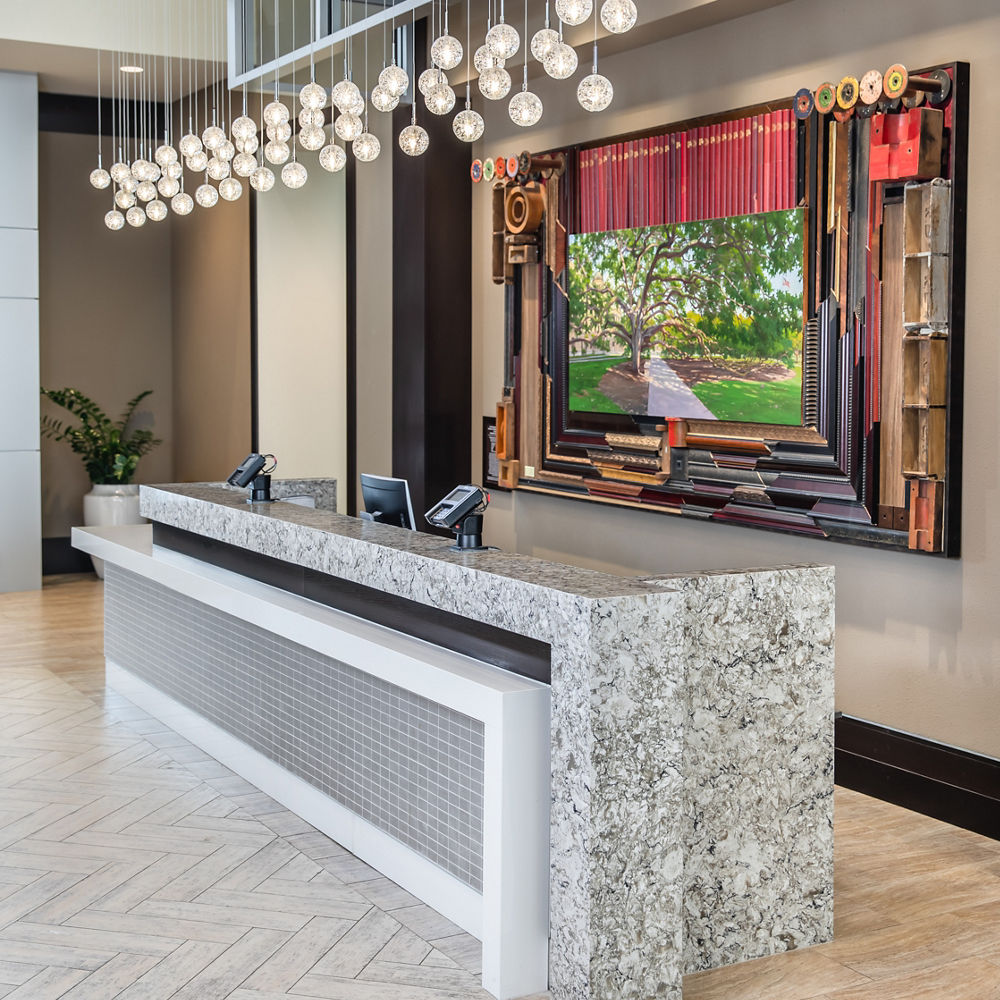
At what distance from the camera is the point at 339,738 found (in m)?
4.39

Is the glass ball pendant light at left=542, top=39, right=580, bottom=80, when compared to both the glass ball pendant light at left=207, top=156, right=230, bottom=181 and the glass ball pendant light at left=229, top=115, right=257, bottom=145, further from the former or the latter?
the glass ball pendant light at left=207, top=156, right=230, bottom=181

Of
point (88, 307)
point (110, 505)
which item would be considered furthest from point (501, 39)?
point (88, 307)

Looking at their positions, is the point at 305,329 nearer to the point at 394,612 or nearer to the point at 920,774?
the point at 394,612

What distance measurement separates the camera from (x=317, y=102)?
4414 mm

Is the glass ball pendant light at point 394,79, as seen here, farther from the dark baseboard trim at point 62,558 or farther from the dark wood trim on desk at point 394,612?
the dark baseboard trim at point 62,558

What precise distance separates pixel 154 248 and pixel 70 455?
1.87 m

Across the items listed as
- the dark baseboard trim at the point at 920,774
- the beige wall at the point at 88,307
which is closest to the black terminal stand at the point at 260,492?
the dark baseboard trim at the point at 920,774

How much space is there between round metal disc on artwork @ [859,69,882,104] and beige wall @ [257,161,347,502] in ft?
18.2

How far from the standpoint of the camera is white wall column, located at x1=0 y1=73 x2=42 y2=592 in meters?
9.21

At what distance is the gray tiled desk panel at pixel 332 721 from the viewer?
12.1 ft

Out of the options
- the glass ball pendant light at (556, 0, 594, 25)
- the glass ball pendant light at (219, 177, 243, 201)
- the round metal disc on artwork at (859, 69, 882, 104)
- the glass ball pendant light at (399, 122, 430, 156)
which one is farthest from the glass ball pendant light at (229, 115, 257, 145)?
the round metal disc on artwork at (859, 69, 882, 104)

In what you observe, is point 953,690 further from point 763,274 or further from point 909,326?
point 763,274

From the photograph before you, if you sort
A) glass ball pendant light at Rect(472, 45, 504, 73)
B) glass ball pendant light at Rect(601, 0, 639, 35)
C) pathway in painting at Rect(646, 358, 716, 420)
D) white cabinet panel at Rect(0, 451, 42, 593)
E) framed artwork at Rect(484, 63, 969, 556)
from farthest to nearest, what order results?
white cabinet panel at Rect(0, 451, 42, 593), pathway in painting at Rect(646, 358, 716, 420), framed artwork at Rect(484, 63, 969, 556), glass ball pendant light at Rect(472, 45, 504, 73), glass ball pendant light at Rect(601, 0, 639, 35)

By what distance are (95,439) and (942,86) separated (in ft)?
24.1
